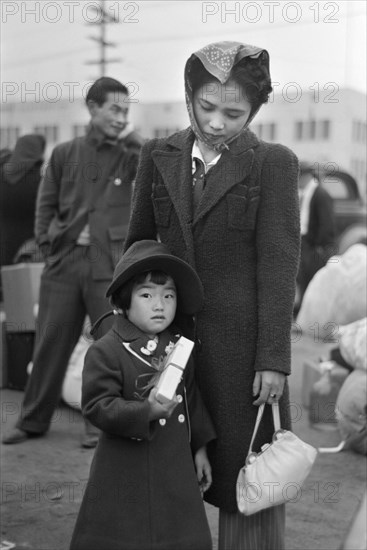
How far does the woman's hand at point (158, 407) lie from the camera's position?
7.01 feet

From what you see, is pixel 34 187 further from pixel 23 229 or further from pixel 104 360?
pixel 104 360

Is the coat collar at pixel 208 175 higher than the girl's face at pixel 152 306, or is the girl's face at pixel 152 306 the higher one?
the coat collar at pixel 208 175

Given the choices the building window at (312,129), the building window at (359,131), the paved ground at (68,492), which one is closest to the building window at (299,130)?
the building window at (312,129)

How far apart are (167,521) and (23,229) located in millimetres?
4795

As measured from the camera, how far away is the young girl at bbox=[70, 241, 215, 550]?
223cm

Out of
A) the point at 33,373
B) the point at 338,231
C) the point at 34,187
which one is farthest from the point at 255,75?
the point at 338,231

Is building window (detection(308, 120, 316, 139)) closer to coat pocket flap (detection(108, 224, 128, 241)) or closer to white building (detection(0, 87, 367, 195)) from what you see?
white building (detection(0, 87, 367, 195))

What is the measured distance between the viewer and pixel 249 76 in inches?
93.9

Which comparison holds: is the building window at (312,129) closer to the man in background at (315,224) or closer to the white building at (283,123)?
the white building at (283,123)

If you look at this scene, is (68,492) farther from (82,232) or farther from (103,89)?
(103,89)

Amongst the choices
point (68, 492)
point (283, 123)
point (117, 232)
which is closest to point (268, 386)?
point (68, 492)

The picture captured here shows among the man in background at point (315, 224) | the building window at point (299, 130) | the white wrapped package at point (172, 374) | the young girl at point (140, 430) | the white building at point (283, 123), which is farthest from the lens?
the building window at point (299, 130)

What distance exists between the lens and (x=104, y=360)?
2.27m

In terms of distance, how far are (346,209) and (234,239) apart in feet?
29.3
